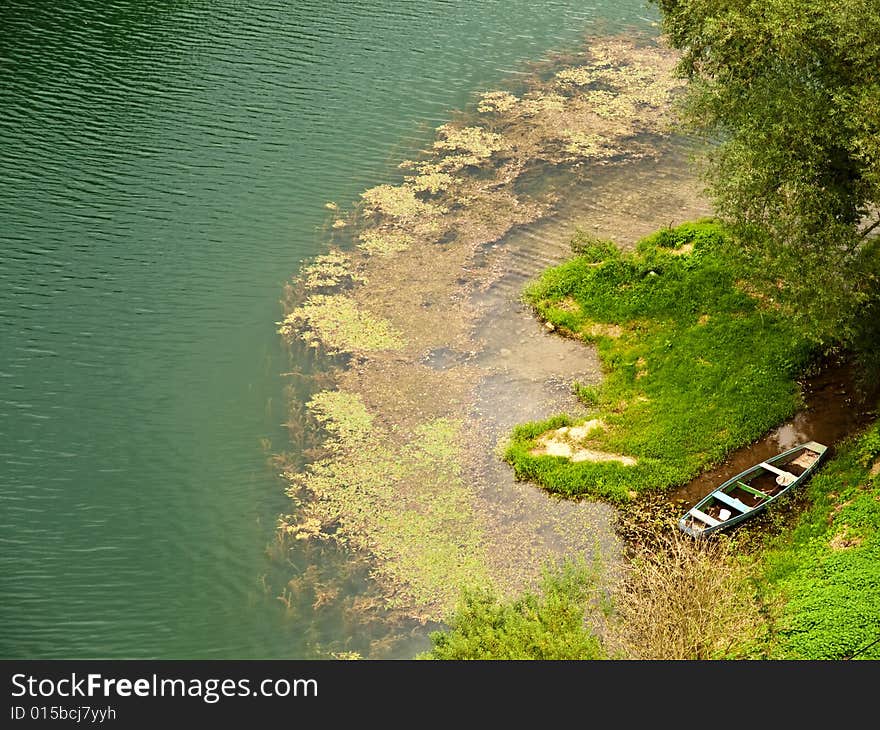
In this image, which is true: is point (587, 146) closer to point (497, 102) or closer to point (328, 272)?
point (497, 102)

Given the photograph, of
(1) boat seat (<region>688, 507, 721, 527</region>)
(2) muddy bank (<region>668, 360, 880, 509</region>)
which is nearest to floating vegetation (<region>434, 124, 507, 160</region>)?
(2) muddy bank (<region>668, 360, 880, 509</region>)

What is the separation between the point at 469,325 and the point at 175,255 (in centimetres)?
1193

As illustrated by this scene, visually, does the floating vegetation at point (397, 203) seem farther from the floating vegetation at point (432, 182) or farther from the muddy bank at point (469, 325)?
the floating vegetation at point (432, 182)

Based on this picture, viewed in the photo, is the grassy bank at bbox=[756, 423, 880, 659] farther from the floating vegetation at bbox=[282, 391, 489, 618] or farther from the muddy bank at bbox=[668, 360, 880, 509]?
the floating vegetation at bbox=[282, 391, 489, 618]

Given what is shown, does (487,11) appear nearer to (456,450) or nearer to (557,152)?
(557,152)

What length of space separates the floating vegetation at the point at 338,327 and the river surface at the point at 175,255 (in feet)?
3.26

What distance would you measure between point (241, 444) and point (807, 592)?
54.6 feet

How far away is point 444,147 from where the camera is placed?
4591 centimetres

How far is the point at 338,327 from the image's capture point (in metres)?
35.5

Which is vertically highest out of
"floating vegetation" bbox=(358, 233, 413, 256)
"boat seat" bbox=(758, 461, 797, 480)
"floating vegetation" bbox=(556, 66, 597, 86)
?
"floating vegetation" bbox=(556, 66, 597, 86)

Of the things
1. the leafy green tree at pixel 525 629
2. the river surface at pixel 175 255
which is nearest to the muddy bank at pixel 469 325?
the river surface at pixel 175 255

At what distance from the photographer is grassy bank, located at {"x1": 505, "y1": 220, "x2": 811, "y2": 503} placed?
2975 cm

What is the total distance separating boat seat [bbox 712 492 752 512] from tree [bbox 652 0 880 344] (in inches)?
207

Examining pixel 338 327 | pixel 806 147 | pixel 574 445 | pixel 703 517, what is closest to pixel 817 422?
pixel 703 517
